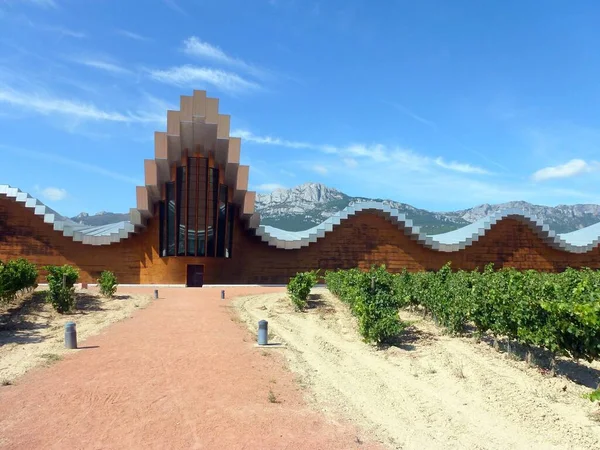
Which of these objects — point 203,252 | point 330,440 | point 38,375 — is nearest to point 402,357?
point 330,440

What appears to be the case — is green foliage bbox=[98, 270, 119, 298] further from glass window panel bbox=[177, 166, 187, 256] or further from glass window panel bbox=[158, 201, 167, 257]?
glass window panel bbox=[158, 201, 167, 257]

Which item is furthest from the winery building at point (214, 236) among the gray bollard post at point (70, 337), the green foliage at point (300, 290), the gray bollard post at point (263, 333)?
the gray bollard post at point (70, 337)

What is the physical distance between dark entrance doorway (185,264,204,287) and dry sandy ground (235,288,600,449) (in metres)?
19.3

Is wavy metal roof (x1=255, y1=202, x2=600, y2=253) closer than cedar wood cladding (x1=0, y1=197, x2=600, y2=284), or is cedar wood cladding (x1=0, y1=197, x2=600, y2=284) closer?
cedar wood cladding (x1=0, y1=197, x2=600, y2=284)

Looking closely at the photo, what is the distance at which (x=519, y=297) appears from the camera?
11453 mm

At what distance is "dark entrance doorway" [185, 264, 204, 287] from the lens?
32.0m

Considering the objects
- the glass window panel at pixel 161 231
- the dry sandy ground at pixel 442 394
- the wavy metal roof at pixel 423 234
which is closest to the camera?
the dry sandy ground at pixel 442 394

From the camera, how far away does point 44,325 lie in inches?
610

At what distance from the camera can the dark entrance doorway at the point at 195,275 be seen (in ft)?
105

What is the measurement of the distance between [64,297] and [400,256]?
79.1ft

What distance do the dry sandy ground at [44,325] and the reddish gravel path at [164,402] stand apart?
817mm

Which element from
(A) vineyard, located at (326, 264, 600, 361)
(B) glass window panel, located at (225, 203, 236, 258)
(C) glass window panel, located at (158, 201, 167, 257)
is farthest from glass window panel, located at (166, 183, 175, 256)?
(A) vineyard, located at (326, 264, 600, 361)

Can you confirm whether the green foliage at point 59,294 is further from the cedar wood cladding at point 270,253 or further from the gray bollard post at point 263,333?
the cedar wood cladding at point 270,253

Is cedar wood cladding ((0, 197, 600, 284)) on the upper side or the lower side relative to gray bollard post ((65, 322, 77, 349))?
upper
